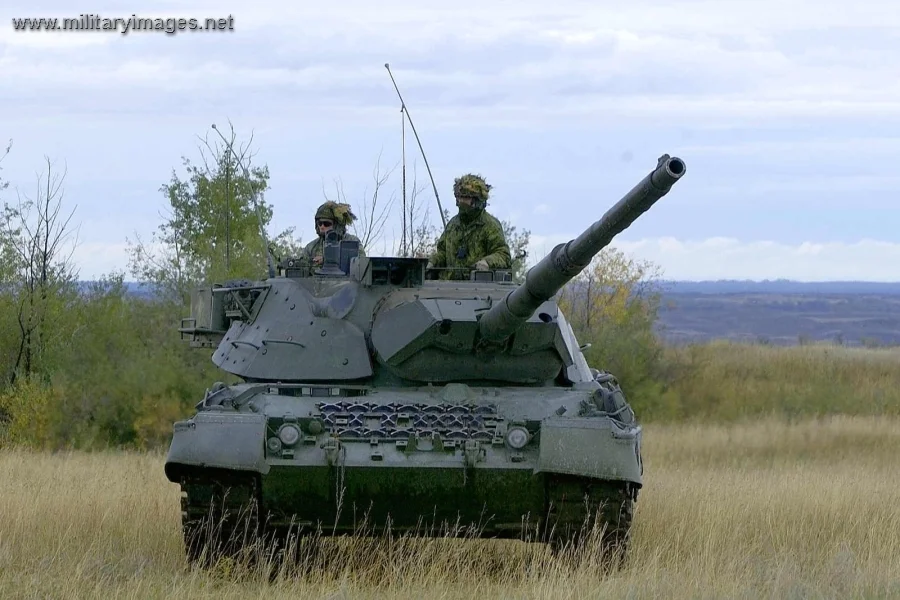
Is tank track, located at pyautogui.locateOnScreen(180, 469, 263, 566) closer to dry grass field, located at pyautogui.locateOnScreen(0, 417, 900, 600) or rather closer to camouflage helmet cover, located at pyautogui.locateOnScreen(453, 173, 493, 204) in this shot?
dry grass field, located at pyautogui.locateOnScreen(0, 417, 900, 600)

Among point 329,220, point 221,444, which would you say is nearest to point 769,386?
point 329,220

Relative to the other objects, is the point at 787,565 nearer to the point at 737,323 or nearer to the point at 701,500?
the point at 701,500

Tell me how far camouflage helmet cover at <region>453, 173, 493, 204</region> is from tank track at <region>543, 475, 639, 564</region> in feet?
11.4

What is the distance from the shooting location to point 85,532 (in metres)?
11.5

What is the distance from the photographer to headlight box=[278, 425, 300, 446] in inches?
373

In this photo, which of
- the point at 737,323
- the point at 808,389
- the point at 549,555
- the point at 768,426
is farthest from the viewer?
the point at 737,323

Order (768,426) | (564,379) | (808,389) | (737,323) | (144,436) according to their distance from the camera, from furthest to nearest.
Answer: (737,323)
(808,389)
(768,426)
(144,436)
(564,379)

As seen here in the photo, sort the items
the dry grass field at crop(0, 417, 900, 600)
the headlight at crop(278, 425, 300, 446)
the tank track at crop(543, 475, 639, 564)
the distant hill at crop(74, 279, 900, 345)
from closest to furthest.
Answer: the dry grass field at crop(0, 417, 900, 600) → the headlight at crop(278, 425, 300, 446) → the tank track at crop(543, 475, 639, 564) → the distant hill at crop(74, 279, 900, 345)

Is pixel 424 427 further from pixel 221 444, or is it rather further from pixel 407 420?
pixel 221 444

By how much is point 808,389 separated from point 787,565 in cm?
1990

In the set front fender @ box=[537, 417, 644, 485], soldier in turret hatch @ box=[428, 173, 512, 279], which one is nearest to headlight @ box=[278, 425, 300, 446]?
front fender @ box=[537, 417, 644, 485]

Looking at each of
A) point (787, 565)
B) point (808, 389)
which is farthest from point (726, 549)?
point (808, 389)

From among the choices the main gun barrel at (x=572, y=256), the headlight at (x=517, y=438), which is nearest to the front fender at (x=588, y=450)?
the headlight at (x=517, y=438)

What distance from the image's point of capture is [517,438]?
31.3 ft
